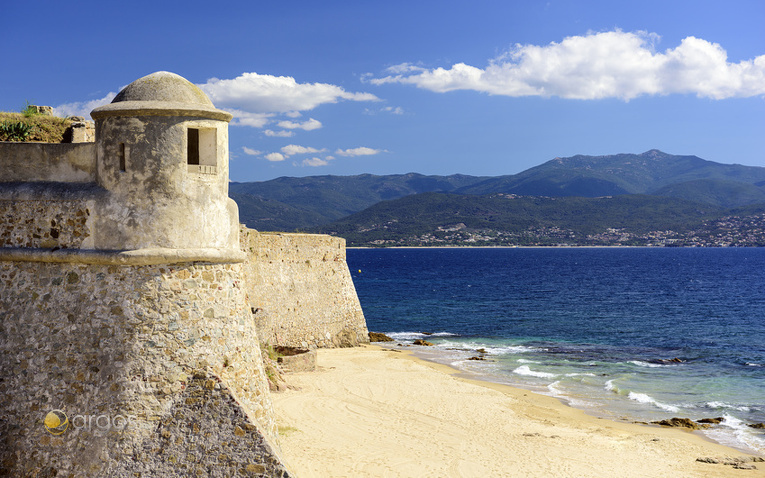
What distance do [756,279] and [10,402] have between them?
94892 mm

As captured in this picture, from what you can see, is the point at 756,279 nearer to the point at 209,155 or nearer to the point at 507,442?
the point at 507,442

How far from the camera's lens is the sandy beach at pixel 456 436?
45.3 feet

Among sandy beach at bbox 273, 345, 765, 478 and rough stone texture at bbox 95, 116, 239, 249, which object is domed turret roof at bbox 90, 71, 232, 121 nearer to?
rough stone texture at bbox 95, 116, 239, 249

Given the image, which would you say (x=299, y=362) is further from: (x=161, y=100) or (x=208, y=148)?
(x=161, y=100)

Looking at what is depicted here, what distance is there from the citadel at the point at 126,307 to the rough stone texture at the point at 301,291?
12.8 metres

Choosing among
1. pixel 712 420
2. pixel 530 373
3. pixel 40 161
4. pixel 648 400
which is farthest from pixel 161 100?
pixel 530 373

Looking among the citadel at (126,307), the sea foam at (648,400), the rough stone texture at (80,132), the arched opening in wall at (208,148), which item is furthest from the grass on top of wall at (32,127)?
the sea foam at (648,400)

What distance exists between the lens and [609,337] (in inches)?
1505

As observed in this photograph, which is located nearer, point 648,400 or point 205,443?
point 205,443

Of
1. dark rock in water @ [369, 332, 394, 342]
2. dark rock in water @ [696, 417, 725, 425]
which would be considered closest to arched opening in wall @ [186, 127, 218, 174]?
dark rock in water @ [696, 417, 725, 425]

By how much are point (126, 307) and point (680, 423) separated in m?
17.7

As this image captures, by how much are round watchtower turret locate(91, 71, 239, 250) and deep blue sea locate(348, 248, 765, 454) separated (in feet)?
54.5

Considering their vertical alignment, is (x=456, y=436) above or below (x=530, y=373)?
above

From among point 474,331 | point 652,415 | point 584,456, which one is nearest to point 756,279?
point 474,331
